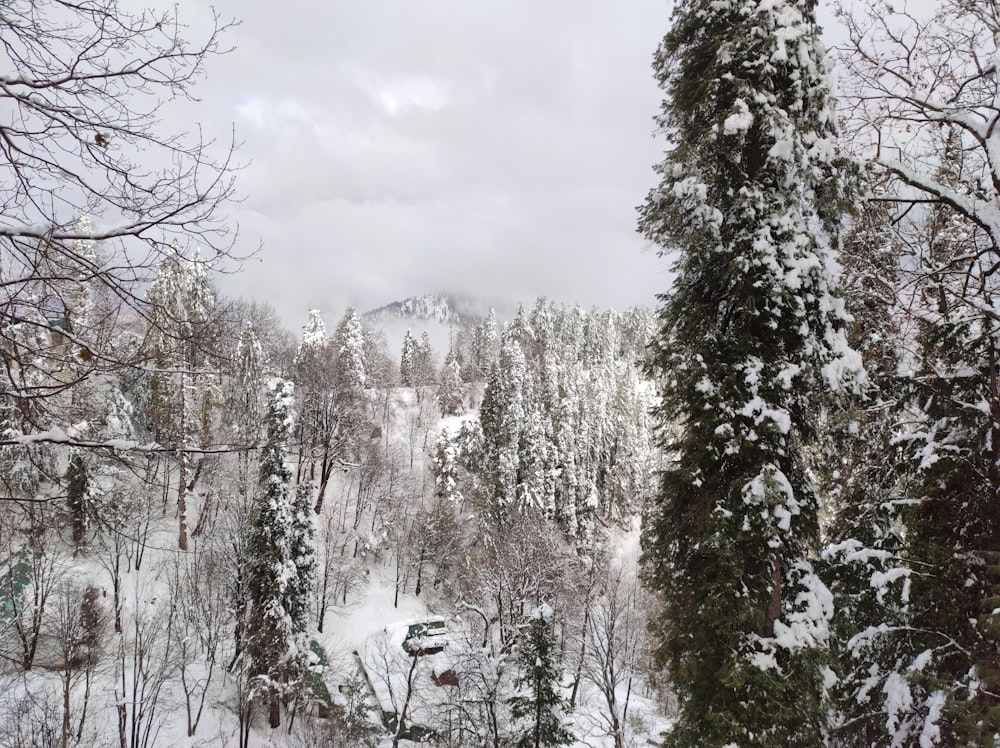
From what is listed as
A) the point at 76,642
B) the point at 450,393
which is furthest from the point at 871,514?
the point at 450,393

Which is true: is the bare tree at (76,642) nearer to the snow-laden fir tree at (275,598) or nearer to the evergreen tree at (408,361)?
the snow-laden fir tree at (275,598)

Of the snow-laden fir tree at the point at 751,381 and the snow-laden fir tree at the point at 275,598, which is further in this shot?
the snow-laden fir tree at the point at 275,598

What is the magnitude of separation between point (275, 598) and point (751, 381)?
1847cm

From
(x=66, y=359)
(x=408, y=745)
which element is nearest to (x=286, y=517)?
(x=408, y=745)

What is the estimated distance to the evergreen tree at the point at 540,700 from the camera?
1378 centimetres

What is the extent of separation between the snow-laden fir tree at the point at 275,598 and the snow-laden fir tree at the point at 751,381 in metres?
15.1

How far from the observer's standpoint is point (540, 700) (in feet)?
45.5

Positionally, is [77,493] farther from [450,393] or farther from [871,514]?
[450,393]

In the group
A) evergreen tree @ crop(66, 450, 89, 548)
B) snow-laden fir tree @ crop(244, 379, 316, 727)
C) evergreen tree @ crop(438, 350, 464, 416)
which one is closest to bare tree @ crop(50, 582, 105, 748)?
snow-laden fir tree @ crop(244, 379, 316, 727)

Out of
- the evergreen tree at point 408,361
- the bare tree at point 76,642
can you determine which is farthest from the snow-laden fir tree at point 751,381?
the evergreen tree at point 408,361

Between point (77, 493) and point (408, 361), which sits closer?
point (77, 493)

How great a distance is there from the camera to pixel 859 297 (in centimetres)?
769

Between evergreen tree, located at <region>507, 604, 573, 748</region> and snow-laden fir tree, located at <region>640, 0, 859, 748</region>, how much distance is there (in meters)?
8.15

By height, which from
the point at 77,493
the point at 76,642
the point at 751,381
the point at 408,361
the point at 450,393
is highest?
the point at 408,361
